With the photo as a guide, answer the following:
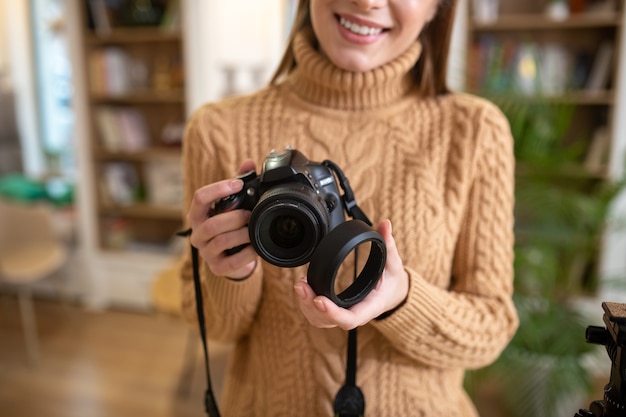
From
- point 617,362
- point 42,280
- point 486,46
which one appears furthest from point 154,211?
point 617,362

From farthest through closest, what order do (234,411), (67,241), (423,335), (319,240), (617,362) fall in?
(67,241) → (234,411) → (423,335) → (319,240) → (617,362)

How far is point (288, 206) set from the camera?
0.64 m

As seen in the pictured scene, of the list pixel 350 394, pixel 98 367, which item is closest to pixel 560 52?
pixel 350 394

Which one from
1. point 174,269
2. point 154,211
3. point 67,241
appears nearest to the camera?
point 174,269

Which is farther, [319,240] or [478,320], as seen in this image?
[478,320]

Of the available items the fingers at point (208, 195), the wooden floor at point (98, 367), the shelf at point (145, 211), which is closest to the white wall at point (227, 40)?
the shelf at point (145, 211)

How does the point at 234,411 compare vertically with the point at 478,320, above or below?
below

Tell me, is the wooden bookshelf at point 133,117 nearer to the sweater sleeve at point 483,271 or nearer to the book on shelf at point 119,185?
the book on shelf at point 119,185

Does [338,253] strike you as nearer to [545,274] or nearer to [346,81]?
[346,81]

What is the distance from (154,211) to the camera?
3566 mm

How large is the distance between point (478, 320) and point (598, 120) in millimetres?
2526

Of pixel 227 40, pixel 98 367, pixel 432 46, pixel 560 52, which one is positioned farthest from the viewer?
pixel 227 40

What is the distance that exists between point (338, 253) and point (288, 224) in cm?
10

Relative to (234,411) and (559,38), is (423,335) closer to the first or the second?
(234,411)
